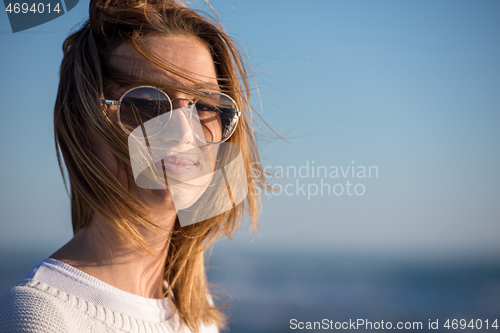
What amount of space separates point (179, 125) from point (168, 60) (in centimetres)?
26

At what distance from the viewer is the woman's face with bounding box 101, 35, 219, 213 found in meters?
1.14

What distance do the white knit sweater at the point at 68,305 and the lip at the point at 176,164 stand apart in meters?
0.48

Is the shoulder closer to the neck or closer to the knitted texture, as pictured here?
the knitted texture

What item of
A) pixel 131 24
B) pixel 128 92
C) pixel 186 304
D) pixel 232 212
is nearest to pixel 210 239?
pixel 232 212

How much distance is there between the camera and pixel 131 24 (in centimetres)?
125

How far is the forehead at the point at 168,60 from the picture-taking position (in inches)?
45.6

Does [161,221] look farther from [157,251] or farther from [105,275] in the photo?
[105,275]

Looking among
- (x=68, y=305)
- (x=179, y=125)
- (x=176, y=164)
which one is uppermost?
(x=179, y=125)

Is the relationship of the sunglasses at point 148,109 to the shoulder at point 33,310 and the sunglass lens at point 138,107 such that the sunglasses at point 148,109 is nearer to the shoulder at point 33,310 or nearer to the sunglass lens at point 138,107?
the sunglass lens at point 138,107

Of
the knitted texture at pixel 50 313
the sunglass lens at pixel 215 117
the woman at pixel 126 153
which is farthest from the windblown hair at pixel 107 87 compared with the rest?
the knitted texture at pixel 50 313

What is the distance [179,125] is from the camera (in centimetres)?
116

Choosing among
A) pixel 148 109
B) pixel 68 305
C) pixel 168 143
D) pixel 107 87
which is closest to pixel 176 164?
pixel 168 143

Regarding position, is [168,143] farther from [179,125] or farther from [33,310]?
[33,310]

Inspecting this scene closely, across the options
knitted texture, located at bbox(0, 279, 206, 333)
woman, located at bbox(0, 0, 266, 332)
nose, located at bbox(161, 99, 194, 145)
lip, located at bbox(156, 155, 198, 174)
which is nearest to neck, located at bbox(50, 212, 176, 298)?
woman, located at bbox(0, 0, 266, 332)
